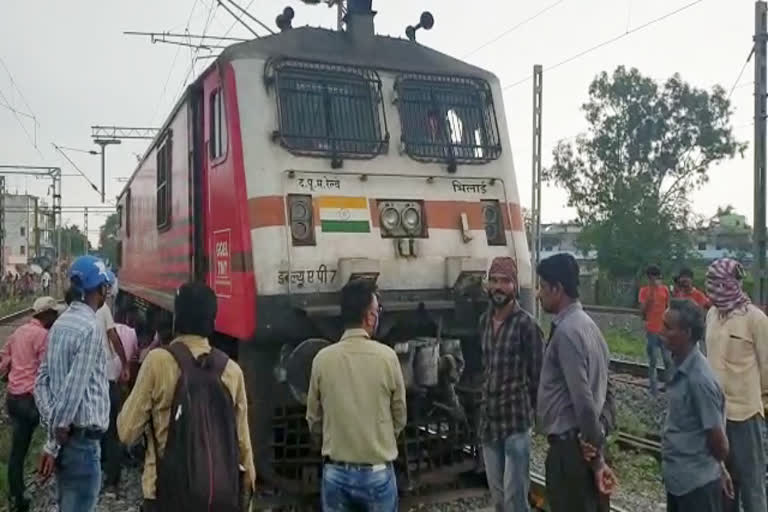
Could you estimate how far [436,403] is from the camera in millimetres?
5789

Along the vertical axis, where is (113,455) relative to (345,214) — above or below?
below

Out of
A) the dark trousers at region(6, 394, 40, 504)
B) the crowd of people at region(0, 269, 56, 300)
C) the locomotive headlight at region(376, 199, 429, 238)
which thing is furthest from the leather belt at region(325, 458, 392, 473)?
the crowd of people at region(0, 269, 56, 300)

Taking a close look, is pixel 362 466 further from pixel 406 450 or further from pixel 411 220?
pixel 411 220

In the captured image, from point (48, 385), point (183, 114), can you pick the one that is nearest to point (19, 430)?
point (48, 385)

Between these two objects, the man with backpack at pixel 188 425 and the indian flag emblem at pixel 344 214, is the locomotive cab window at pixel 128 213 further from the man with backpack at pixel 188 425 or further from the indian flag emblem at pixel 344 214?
the man with backpack at pixel 188 425

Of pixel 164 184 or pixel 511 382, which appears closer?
pixel 511 382

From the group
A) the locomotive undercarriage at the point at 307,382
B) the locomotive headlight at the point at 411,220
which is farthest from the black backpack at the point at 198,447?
the locomotive headlight at the point at 411,220

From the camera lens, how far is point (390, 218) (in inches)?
237

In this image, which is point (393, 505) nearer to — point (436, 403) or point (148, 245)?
point (436, 403)

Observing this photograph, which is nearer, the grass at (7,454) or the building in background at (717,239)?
the grass at (7,454)

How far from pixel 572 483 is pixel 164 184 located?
589 cm

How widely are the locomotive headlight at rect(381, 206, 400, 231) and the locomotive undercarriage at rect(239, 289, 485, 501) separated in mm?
530

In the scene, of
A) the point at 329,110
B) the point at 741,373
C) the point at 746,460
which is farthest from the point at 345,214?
the point at 746,460

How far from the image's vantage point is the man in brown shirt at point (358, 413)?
3.70m
